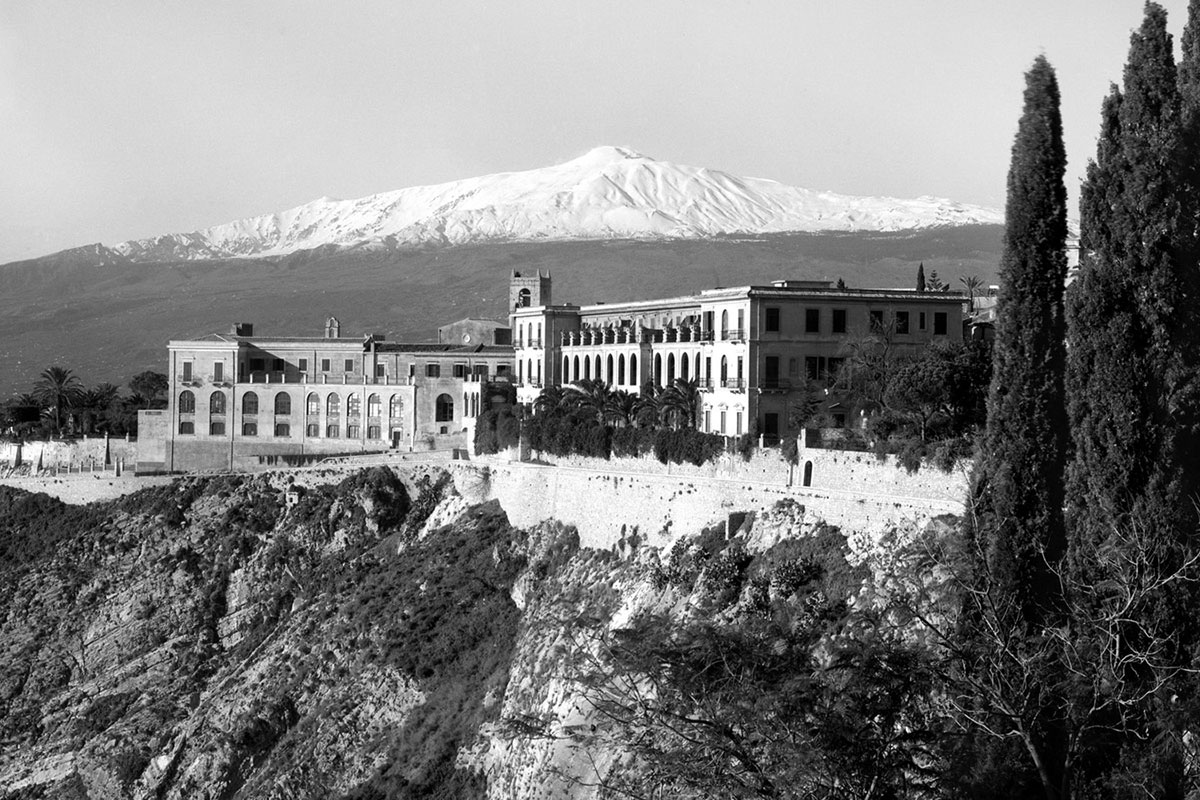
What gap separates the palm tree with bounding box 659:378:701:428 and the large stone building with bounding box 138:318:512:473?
2128 cm

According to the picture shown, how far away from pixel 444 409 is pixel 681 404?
24.9 m

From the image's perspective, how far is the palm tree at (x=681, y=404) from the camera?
6619cm

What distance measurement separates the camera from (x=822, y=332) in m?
63.8

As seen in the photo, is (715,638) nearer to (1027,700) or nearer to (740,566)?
(1027,700)

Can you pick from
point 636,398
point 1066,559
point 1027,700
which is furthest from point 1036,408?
point 636,398

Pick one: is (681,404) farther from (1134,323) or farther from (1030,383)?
(1134,323)

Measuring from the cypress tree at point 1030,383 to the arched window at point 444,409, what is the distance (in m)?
56.9

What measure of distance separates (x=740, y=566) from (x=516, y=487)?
18632 mm

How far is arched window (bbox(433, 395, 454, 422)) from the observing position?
289ft

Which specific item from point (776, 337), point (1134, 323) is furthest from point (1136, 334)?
point (776, 337)

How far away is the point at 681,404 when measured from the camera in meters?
66.2

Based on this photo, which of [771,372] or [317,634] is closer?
[317,634]

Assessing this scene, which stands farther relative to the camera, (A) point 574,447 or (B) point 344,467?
(B) point 344,467

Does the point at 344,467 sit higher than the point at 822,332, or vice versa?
the point at 822,332
